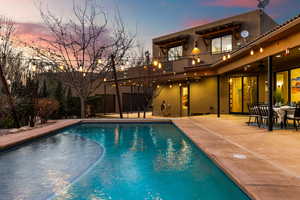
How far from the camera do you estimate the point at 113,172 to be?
4.47 meters

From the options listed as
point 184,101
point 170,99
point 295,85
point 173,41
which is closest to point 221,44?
point 173,41

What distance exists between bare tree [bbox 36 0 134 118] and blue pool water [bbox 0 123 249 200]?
6.39 metres

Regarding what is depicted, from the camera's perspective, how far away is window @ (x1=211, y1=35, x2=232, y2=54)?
15153mm

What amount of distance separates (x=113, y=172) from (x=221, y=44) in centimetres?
1359

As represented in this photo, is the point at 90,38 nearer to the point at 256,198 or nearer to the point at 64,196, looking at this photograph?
the point at 64,196

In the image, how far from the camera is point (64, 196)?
132 inches

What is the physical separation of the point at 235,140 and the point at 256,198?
12.4ft

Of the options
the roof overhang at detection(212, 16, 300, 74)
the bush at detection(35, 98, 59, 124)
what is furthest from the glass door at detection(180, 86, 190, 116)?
the bush at detection(35, 98, 59, 124)

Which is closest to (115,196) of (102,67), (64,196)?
(64,196)

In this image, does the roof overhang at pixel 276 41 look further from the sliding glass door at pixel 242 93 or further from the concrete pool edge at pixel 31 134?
the sliding glass door at pixel 242 93

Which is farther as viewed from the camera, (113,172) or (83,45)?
(83,45)

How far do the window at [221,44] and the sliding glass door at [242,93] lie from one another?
7.14ft

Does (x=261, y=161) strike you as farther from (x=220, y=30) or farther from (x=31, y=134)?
(x=220, y=30)

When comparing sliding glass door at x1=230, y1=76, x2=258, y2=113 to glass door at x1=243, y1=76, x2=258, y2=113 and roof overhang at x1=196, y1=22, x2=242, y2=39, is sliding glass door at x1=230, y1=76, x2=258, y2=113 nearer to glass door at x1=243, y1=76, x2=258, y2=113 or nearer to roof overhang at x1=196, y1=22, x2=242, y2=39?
glass door at x1=243, y1=76, x2=258, y2=113
